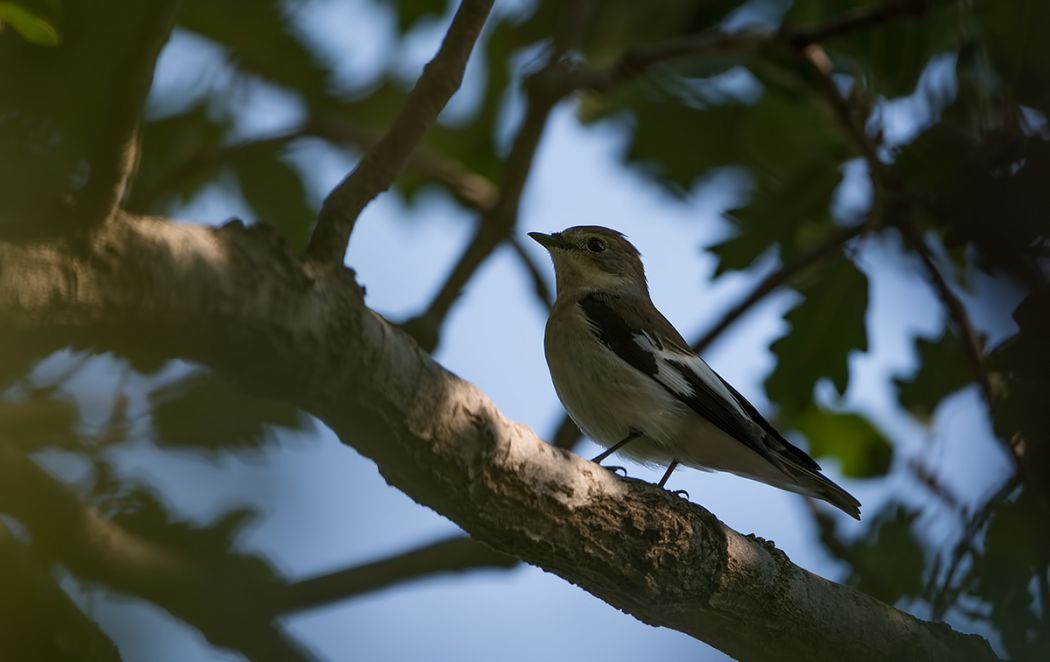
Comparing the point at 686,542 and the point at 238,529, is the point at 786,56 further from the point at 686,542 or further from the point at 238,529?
the point at 238,529

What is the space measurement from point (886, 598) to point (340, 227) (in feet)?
10.7

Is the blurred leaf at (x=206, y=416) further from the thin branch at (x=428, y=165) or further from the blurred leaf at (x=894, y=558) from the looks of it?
the thin branch at (x=428, y=165)

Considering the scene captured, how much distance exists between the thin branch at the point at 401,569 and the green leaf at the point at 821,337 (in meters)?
1.55

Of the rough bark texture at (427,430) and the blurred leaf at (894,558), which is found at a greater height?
the blurred leaf at (894,558)

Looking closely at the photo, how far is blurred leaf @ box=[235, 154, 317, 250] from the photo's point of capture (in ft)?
18.9

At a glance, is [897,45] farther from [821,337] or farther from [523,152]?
[523,152]

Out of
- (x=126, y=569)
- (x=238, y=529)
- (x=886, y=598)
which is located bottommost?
(x=126, y=569)

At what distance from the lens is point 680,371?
16.1 feet

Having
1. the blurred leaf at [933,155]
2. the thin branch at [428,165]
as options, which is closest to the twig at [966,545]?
the blurred leaf at [933,155]

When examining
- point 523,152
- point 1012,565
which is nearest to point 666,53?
point 523,152

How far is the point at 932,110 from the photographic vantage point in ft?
17.9

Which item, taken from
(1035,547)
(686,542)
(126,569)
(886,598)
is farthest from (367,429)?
(886,598)

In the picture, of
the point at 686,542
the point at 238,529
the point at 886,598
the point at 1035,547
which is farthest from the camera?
the point at 886,598

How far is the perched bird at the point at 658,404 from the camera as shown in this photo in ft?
15.2
